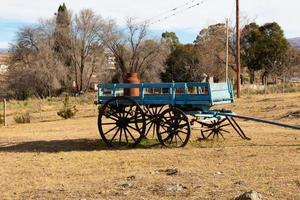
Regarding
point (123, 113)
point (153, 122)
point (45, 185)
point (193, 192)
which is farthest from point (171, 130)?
point (193, 192)

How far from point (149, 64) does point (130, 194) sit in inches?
2331

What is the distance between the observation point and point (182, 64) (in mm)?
65000

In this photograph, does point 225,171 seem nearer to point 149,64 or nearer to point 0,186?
point 0,186

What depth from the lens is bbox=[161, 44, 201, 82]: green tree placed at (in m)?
62.5

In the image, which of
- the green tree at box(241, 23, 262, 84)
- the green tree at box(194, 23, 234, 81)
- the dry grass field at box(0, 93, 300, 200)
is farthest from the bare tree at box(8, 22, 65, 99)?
the dry grass field at box(0, 93, 300, 200)

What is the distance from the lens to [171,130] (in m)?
14.1

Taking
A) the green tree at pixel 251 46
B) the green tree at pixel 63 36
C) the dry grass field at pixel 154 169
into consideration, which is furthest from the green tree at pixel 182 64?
the dry grass field at pixel 154 169

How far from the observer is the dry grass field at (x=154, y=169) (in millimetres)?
8086

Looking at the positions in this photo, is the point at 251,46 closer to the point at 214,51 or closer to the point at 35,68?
the point at 214,51

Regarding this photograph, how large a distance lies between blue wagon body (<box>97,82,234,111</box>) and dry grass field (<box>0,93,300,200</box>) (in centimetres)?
115

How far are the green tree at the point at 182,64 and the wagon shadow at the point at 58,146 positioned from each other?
147 ft

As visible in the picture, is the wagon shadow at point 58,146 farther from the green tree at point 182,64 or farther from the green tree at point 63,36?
the green tree at point 63,36

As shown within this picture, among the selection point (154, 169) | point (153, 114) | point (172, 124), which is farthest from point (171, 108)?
point (154, 169)

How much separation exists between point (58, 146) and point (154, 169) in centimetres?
572
